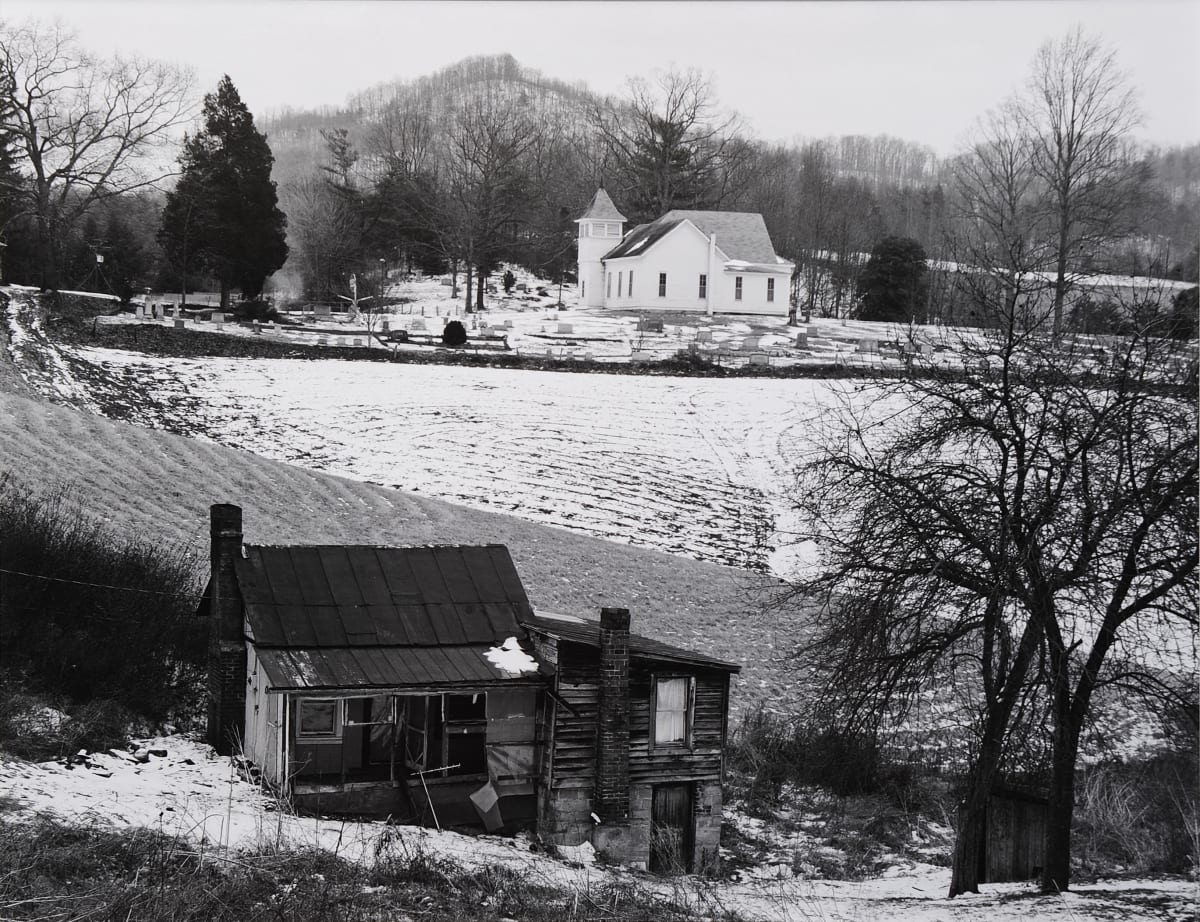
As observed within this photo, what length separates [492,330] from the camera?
33.3 meters

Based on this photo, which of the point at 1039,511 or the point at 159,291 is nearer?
the point at 1039,511

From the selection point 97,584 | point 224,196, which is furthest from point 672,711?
point 224,196

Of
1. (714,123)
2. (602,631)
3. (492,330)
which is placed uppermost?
(714,123)

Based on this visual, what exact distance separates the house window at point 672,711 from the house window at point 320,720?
140 inches

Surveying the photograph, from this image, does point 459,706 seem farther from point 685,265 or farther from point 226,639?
point 685,265

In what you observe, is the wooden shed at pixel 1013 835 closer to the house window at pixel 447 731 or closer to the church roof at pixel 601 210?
the house window at pixel 447 731

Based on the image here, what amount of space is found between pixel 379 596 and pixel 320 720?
5.00 ft

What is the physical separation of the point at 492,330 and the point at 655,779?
73.3ft

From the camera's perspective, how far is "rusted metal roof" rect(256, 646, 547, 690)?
11.6m

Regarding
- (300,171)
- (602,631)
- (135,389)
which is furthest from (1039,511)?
(300,171)

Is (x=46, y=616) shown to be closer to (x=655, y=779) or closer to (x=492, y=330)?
(x=655, y=779)

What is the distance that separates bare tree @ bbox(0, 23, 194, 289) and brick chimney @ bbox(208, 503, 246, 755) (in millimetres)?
9095

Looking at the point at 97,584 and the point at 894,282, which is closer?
the point at 97,584

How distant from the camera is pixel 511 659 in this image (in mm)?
12578
